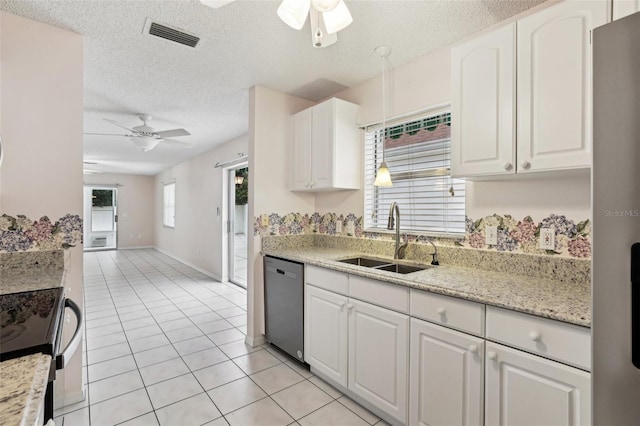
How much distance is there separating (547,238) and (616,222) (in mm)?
965

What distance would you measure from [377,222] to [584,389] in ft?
5.88

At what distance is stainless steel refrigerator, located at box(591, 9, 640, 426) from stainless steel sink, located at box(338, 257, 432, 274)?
1226mm

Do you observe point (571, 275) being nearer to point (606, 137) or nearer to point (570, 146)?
point (570, 146)

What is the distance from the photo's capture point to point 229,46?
221 cm

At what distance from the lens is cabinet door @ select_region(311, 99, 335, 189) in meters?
2.68

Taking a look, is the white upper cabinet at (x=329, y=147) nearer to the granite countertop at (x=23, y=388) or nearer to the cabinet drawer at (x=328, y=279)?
the cabinet drawer at (x=328, y=279)

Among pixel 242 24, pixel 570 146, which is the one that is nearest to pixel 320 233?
pixel 242 24

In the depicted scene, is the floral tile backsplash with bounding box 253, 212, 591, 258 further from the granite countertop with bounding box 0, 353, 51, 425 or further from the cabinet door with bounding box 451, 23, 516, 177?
the granite countertop with bounding box 0, 353, 51, 425

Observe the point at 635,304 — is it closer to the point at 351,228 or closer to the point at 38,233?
the point at 351,228

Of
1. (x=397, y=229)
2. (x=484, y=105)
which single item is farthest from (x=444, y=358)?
(x=484, y=105)

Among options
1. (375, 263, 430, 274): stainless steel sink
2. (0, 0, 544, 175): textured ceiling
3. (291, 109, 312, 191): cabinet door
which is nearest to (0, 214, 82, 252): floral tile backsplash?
(0, 0, 544, 175): textured ceiling

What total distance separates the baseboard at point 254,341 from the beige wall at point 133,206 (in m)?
8.33

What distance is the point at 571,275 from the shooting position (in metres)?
1.62

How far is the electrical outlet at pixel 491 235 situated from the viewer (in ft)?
6.39
